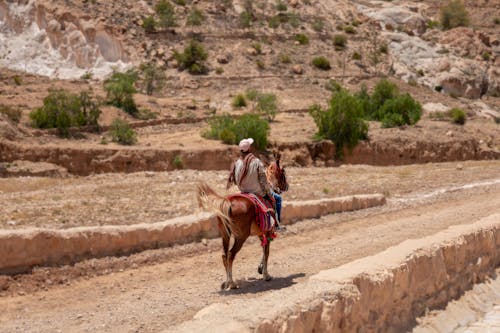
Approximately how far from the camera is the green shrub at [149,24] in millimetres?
48950

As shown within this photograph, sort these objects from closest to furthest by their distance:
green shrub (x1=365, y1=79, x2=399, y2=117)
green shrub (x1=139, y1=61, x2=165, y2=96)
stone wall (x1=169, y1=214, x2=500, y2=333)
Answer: stone wall (x1=169, y1=214, x2=500, y2=333) → green shrub (x1=365, y1=79, x2=399, y2=117) → green shrub (x1=139, y1=61, x2=165, y2=96)

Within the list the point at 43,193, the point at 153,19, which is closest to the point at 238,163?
the point at 43,193

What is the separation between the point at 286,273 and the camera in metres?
10.2

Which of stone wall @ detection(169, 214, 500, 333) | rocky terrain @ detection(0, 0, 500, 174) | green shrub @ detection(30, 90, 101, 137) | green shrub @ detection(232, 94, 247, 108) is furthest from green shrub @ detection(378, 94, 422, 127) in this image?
stone wall @ detection(169, 214, 500, 333)

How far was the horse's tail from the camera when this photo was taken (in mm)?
8812

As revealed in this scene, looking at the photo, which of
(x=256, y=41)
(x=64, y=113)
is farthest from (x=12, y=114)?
(x=256, y=41)

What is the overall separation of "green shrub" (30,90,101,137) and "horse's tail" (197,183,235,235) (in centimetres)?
1910

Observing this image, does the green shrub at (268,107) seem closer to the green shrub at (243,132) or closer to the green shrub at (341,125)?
the green shrub at (341,125)

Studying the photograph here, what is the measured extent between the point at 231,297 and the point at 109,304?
1.51 metres

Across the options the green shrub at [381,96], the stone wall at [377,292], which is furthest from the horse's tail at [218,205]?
the green shrub at [381,96]

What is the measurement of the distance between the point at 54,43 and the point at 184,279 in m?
41.0

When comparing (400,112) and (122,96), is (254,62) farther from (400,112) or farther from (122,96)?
(400,112)

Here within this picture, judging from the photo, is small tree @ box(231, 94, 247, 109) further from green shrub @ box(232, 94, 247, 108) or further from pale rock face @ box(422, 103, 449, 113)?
pale rock face @ box(422, 103, 449, 113)

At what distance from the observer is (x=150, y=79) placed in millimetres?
40812
